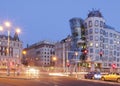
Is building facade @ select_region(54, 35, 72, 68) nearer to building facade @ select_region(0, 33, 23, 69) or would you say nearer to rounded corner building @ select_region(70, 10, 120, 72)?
rounded corner building @ select_region(70, 10, 120, 72)

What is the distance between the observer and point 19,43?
18275 cm

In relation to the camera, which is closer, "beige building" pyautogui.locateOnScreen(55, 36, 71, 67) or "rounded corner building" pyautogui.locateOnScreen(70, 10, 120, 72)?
"rounded corner building" pyautogui.locateOnScreen(70, 10, 120, 72)

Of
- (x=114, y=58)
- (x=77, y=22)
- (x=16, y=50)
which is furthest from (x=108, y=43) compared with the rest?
(x=16, y=50)

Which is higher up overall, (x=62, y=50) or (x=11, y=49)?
(x=11, y=49)

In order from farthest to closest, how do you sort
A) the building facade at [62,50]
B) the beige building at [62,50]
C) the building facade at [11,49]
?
the building facade at [11,49] < the beige building at [62,50] < the building facade at [62,50]

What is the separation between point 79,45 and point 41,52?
198 ft

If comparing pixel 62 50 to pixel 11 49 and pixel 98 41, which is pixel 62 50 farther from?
pixel 11 49

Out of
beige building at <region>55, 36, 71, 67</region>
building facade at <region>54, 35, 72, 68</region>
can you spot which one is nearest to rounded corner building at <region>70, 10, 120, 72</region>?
building facade at <region>54, 35, 72, 68</region>

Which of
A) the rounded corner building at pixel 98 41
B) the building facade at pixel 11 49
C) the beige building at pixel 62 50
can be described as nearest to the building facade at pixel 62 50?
the beige building at pixel 62 50

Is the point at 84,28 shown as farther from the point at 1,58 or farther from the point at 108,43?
the point at 1,58

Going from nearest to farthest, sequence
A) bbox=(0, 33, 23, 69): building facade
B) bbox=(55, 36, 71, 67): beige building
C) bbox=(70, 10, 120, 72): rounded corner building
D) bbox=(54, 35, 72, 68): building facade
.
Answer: bbox=(70, 10, 120, 72): rounded corner building, bbox=(54, 35, 72, 68): building facade, bbox=(55, 36, 71, 67): beige building, bbox=(0, 33, 23, 69): building facade

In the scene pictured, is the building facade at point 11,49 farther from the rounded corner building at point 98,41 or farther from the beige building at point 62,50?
the rounded corner building at point 98,41

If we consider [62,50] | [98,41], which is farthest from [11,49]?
[98,41]

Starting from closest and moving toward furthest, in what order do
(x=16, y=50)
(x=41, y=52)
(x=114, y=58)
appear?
(x=114, y=58)
(x=16, y=50)
(x=41, y=52)
